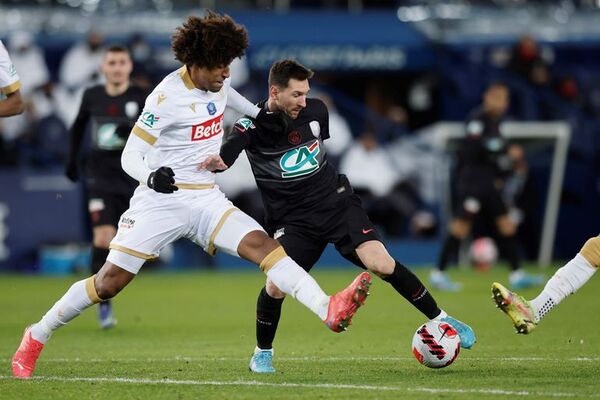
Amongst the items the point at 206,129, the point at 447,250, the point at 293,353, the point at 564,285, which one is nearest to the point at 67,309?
the point at 206,129

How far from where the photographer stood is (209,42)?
Answer: 8352mm

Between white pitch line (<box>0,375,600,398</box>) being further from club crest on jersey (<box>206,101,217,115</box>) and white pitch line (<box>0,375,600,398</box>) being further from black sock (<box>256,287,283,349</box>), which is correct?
club crest on jersey (<box>206,101,217,115</box>)

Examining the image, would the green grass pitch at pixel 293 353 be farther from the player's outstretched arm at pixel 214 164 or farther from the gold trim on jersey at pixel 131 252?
the player's outstretched arm at pixel 214 164

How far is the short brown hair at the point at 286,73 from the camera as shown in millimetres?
8750

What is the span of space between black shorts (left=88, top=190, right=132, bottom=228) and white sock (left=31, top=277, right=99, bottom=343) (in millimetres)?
4089

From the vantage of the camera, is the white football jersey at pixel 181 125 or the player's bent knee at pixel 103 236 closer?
the white football jersey at pixel 181 125

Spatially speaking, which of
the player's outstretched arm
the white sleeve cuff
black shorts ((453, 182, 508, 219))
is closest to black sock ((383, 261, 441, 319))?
the player's outstretched arm

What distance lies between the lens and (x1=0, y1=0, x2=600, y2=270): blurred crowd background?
69.4ft

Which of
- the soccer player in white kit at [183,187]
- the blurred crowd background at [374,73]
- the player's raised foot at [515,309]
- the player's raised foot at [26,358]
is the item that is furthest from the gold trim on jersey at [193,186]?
the blurred crowd background at [374,73]

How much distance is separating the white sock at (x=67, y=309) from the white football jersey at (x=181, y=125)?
0.99 m

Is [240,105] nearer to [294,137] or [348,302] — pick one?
[294,137]

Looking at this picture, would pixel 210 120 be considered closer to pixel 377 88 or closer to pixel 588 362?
pixel 588 362

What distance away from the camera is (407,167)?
22484 millimetres

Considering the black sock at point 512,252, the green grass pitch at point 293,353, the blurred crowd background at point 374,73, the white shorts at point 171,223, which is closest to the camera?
the green grass pitch at point 293,353
